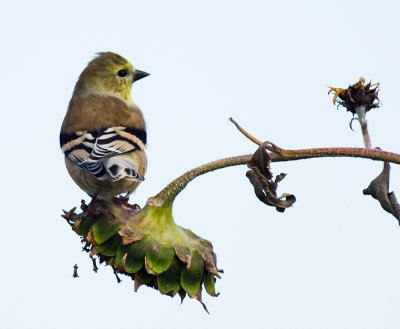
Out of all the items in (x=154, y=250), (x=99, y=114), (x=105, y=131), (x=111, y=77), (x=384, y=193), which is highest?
(x=111, y=77)

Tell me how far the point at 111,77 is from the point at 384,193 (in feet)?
13.2

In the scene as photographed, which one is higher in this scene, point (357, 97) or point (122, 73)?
point (122, 73)

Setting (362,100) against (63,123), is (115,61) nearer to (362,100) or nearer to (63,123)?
(63,123)

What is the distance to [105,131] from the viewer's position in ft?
16.8

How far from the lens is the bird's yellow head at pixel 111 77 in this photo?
20.7 feet

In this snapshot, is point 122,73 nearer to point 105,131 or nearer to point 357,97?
point 105,131

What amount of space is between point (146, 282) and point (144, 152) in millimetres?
2281

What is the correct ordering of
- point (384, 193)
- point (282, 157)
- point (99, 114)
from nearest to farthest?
1. point (282, 157)
2. point (384, 193)
3. point (99, 114)

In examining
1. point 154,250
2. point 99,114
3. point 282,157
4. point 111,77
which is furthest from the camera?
point 111,77

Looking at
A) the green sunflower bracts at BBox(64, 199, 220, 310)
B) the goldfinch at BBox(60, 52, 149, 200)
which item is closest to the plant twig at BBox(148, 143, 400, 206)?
the green sunflower bracts at BBox(64, 199, 220, 310)

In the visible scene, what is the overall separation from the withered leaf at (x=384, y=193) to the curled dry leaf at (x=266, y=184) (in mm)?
431

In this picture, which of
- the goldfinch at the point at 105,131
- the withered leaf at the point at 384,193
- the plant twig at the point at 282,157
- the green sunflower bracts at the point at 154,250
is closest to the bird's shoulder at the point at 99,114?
the goldfinch at the point at 105,131

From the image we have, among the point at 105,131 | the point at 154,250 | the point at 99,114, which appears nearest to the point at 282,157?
the point at 154,250

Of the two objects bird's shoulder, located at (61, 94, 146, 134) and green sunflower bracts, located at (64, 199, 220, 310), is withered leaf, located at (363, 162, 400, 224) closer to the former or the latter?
green sunflower bracts, located at (64, 199, 220, 310)
